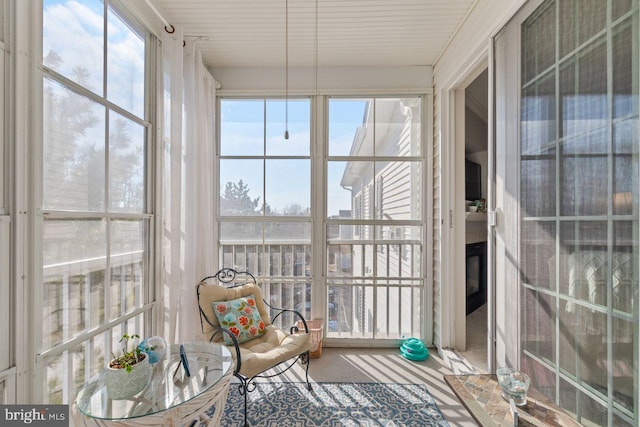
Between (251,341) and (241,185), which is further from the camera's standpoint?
(241,185)

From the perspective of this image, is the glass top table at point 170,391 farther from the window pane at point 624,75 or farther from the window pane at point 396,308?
the window pane at point 624,75

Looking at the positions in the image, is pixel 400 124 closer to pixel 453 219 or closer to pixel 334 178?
pixel 334 178

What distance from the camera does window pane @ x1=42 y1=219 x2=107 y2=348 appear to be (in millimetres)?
1312

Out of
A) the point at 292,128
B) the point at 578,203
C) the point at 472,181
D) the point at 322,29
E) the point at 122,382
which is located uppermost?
the point at 322,29

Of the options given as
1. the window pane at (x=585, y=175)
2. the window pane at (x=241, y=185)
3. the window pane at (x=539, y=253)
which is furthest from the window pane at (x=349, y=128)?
the window pane at (x=585, y=175)

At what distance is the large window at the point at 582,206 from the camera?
3.35ft

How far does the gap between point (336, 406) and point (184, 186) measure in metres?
2.09

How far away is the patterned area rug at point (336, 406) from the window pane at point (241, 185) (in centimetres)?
163

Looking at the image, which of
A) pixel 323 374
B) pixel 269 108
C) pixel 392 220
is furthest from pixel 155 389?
pixel 269 108

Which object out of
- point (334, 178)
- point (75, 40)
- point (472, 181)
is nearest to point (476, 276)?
point (472, 181)

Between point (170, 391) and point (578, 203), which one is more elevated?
point (578, 203)

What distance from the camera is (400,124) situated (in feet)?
9.58

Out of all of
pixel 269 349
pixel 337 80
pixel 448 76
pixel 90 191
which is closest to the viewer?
pixel 90 191

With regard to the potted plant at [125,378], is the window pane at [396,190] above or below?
above
